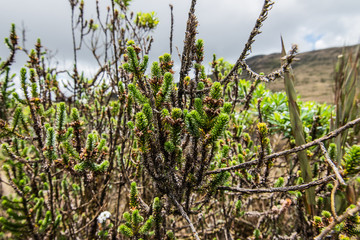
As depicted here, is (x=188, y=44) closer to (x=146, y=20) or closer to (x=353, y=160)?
(x=353, y=160)

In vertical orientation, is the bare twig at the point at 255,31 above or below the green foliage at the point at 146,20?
below

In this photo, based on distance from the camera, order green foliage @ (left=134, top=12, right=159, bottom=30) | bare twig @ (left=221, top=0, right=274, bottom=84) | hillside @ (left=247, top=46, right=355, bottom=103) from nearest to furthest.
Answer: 1. bare twig @ (left=221, top=0, right=274, bottom=84)
2. green foliage @ (left=134, top=12, right=159, bottom=30)
3. hillside @ (left=247, top=46, right=355, bottom=103)

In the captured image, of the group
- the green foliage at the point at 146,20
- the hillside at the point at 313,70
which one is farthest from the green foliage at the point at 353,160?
the hillside at the point at 313,70

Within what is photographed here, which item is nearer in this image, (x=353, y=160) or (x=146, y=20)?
(x=353, y=160)

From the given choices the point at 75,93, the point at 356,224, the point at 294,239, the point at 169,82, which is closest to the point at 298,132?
the point at 356,224

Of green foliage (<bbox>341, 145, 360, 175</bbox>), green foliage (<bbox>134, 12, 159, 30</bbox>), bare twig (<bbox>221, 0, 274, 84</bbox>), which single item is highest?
green foliage (<bbox>134, 12, 159, 30</bbox>)

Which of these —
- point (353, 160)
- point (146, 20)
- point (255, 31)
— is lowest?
point (353, 160)

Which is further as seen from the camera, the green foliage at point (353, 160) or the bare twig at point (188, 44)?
the bare twig at point (188, 44)

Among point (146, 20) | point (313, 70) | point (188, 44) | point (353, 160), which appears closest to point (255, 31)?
point (188, 44)

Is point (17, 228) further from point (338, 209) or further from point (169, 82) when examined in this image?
point (338, 209)

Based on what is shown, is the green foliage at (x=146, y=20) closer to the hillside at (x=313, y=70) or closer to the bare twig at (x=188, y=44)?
the bare twig at (x=188, y=44)

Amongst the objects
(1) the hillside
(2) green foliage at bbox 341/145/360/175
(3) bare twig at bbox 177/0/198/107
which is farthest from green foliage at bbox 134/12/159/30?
(1) the hillside

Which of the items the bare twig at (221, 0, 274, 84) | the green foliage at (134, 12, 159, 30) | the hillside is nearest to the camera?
the bare twig at (221, 0, 274, 84)

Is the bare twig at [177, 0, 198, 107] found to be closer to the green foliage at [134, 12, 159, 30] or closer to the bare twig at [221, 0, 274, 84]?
the bare twig at [221, 0, 274, 84]
